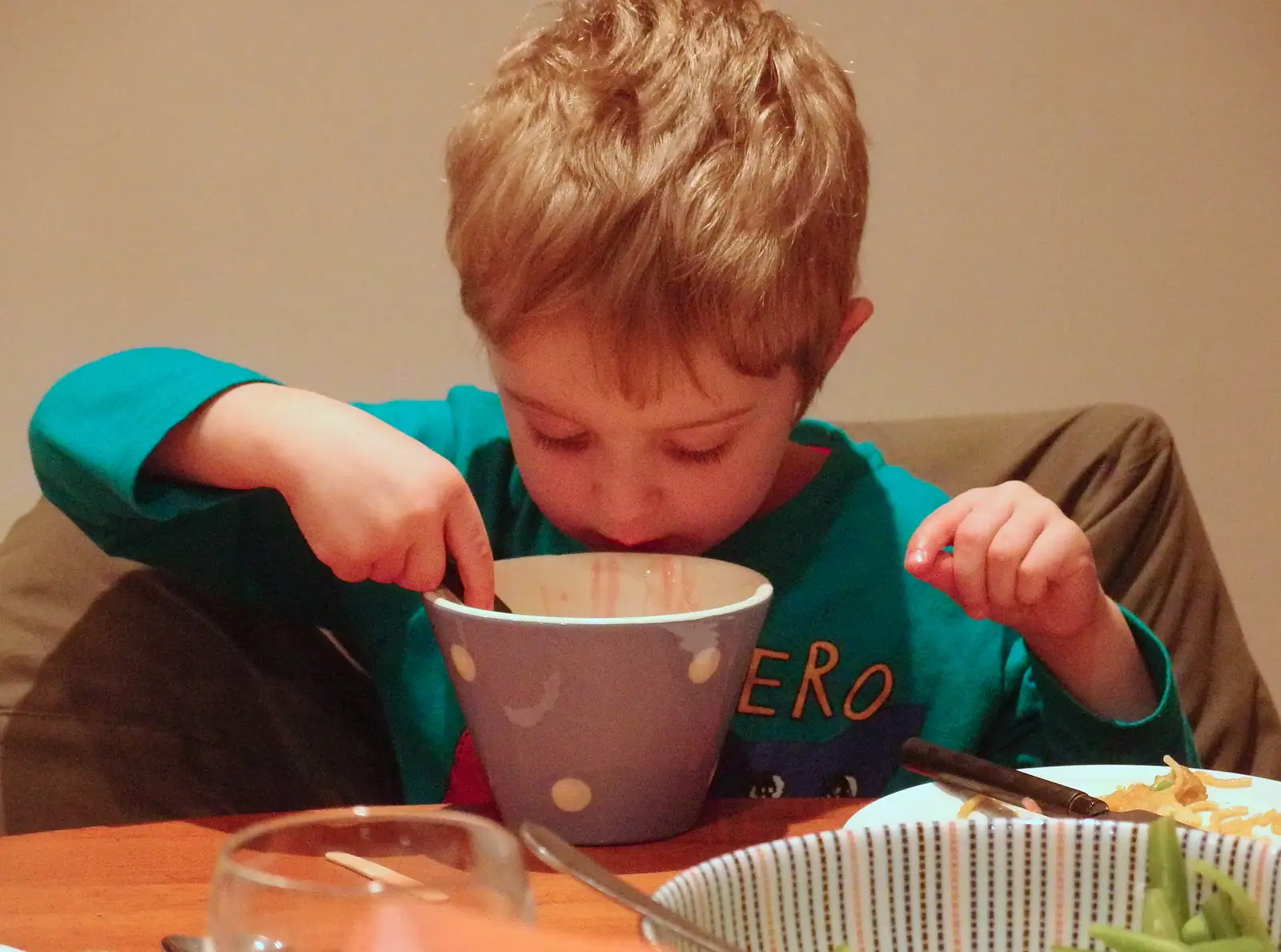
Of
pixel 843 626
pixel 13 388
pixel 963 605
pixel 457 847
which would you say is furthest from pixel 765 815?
pixel 13 388

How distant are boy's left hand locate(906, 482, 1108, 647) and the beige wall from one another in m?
0.92

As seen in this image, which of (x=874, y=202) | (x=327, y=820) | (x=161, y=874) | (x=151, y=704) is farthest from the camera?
(x=874, y=202)

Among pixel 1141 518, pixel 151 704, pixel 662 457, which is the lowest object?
pixel 151 704

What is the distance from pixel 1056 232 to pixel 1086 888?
1.44m

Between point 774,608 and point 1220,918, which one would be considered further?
point 774,608

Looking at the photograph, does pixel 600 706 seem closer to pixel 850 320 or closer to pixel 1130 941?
pixel 1130 941

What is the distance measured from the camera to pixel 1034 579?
82 centimetres

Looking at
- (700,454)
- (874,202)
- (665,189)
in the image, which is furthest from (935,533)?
(874,202)

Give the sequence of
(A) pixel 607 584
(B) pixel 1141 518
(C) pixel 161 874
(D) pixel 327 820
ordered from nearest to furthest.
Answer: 1. (D) pixel 327 820
2. (C) pixel 161 874
3. (A) pixel 607 584
4. (B) pixel 1141 518

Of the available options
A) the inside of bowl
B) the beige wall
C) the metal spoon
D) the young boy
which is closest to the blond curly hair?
the young boy

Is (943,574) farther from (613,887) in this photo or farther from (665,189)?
(613,887)

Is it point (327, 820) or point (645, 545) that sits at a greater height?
point (327, 820)

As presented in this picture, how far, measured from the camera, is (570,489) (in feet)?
2.97

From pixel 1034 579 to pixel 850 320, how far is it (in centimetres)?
28
